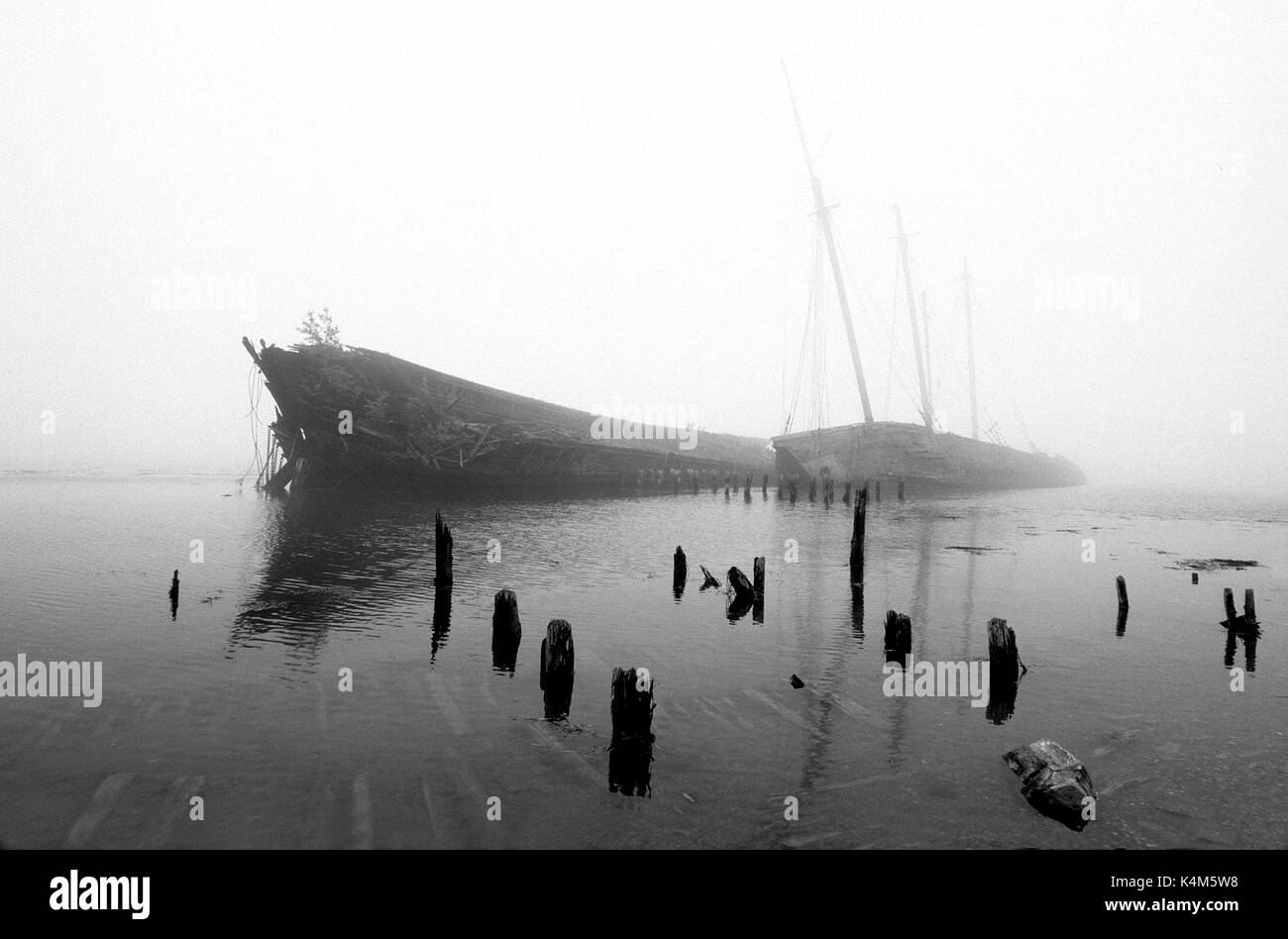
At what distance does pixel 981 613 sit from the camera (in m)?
15.2

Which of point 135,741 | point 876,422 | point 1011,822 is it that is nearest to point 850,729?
point 1011,822

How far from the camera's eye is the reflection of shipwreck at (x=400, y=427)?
134 ft

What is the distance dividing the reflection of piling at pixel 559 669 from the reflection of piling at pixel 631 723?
1.60 meters

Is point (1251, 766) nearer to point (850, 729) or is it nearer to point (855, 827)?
point (850, 729)

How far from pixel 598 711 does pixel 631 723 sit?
1717 millimetres

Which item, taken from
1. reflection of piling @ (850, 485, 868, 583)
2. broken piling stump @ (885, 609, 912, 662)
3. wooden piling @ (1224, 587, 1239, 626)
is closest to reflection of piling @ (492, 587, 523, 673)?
broken piling stump @ (885, 609, 912, 662)

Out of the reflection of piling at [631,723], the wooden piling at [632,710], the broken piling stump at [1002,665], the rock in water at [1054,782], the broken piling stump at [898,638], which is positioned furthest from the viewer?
the broken piling stump at [898,638]

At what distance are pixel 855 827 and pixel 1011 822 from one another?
1520 millimetres

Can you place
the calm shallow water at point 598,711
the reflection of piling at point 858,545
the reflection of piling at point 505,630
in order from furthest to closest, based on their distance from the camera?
the reflection of piling at point 858,545
the reflection of piling at point 505,630
the calm shallow water at point 598,711
